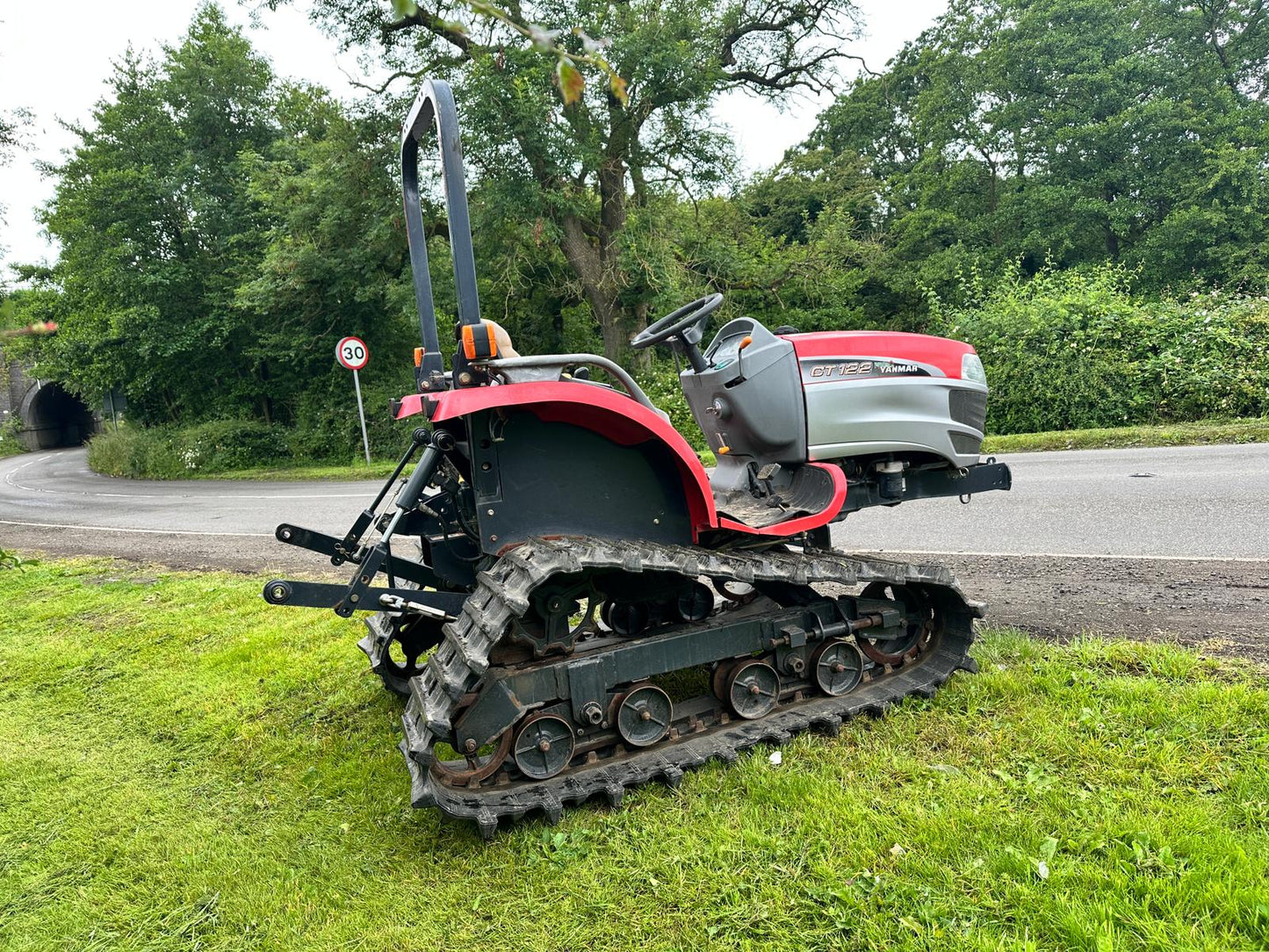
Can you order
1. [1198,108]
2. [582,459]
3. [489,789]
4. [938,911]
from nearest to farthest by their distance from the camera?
[938,911] < [489,789] < [582,459] < [1198,108]

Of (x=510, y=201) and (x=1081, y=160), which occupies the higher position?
(x=1081, y=160)

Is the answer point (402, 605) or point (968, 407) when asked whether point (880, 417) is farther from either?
point (402, 605)

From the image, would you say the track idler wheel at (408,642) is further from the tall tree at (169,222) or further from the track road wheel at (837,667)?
the tall tree at (169,222)

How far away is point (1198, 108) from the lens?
71.7ft

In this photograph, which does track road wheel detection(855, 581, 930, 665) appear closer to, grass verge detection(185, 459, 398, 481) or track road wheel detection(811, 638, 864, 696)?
track road wheel detection(811, 638, 864, 696)

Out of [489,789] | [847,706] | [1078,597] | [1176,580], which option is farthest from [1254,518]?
[489,789]

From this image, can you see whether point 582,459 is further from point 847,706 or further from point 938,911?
point 938,911

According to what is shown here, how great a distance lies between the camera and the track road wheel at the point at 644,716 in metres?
2.94

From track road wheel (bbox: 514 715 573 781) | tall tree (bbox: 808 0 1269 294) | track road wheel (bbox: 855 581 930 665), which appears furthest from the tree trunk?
track road wheel (bbox: 514 715 573 781)

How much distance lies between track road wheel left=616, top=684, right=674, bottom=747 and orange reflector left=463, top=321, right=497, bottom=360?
4.58 ft

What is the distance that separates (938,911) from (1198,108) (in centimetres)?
2771

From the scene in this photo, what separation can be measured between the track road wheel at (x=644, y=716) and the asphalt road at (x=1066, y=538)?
2.24m

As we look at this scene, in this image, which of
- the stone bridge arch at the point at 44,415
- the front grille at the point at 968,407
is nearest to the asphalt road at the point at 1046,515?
the front grille at the point at 968,407

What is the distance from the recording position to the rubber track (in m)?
2.54
